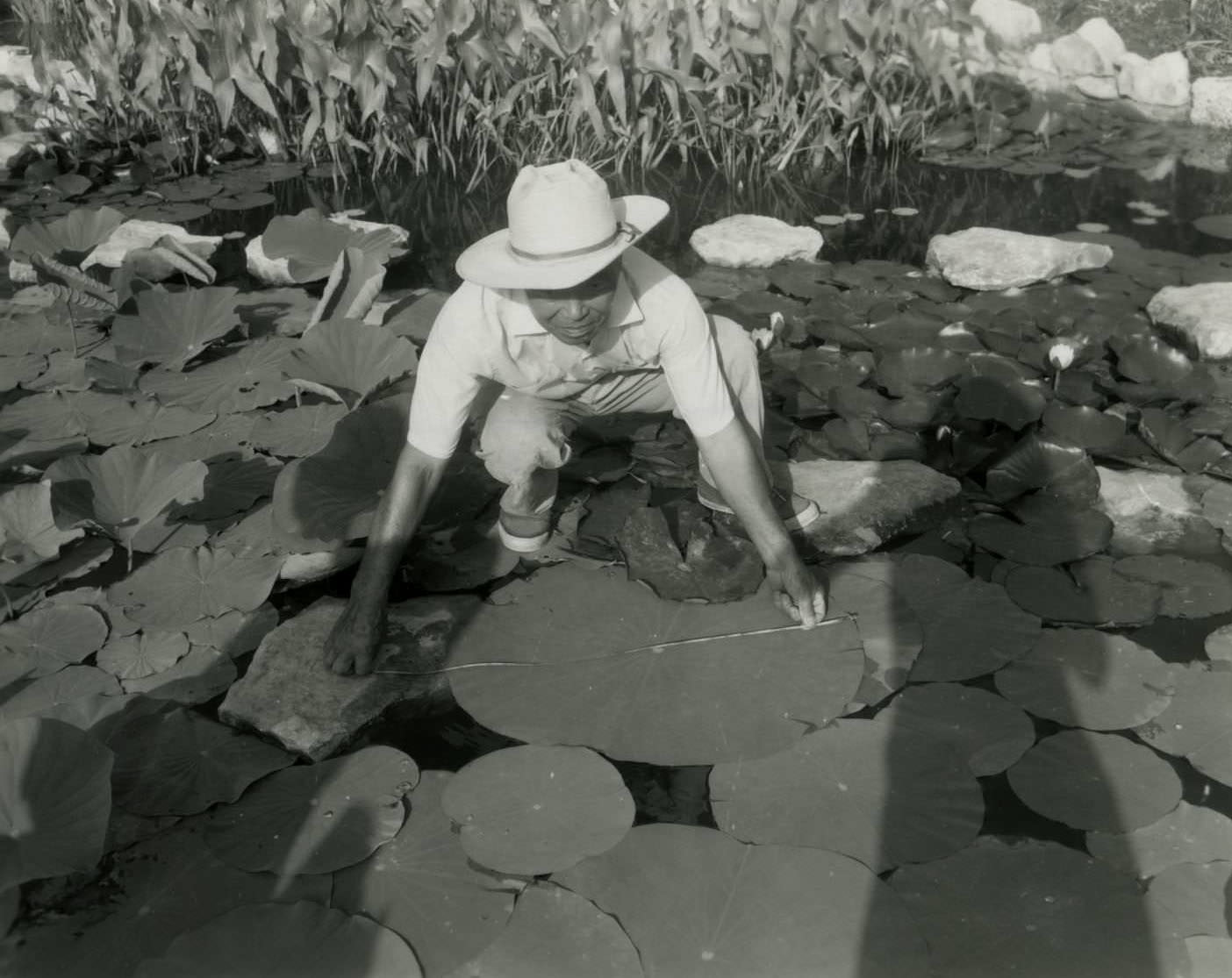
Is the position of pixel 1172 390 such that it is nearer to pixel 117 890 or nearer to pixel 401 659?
pixel 401 659

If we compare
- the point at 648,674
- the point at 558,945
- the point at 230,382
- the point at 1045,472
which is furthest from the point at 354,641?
the point at 1045,472

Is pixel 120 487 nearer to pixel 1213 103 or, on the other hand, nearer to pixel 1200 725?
pixel 1200 725

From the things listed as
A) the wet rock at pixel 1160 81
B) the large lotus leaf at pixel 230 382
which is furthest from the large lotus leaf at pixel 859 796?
the wet rock at pixel 1160 81

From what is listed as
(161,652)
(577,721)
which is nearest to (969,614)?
(577,721)

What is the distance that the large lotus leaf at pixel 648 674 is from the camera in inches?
90.5

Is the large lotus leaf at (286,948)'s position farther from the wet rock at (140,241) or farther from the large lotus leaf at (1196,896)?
the wet rock at (140,241)

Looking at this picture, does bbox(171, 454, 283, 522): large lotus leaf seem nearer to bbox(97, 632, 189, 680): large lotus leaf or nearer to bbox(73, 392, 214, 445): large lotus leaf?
bbox(73, 392, 214, 445): large lotus leaf

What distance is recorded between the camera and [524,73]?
5711 mm

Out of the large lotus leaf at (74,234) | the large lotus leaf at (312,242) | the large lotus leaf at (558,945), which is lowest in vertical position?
the large lotus leaf at (558,945)

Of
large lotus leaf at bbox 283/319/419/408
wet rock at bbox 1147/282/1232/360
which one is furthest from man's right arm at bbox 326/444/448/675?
wet rock at bbox 1147/282/1232/360

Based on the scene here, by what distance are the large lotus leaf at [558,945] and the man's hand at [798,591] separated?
830 mm

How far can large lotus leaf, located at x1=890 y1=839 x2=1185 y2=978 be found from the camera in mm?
1790

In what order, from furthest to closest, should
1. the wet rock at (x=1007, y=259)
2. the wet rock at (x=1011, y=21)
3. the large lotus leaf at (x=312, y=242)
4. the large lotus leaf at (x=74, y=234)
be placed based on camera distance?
the wet rock at (x=1011, y=21), the wet rock at (x=1007, y=259), the large lotus leaf at (x=312, y=242), the large lotus leaf at (x=74, y=234)

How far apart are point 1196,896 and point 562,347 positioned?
1553mm
